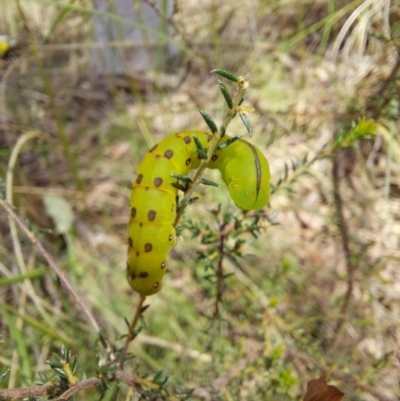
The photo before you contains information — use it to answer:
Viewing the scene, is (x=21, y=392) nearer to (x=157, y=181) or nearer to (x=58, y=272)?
(x=58, y=272)

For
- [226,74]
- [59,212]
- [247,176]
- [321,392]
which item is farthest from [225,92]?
[59,212]

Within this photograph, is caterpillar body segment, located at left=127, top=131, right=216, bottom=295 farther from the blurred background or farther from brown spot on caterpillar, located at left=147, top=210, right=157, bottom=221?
the blurred background

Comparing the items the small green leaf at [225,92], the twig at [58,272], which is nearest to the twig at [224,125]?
the small green leaf at [225,92]

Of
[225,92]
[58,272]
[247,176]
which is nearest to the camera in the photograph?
[225,92]

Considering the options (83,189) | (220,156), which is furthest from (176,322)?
(220,156)

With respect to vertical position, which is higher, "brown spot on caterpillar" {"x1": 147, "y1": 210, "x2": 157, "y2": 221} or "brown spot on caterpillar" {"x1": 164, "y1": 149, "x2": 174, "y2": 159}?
"brown spot on caterpillar" {"x1": 164, "y1": 149, "x2": 174, "y2": 159}

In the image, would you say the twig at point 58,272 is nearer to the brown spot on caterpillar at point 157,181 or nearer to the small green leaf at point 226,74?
the brown spot on caterpillar at point 157,181

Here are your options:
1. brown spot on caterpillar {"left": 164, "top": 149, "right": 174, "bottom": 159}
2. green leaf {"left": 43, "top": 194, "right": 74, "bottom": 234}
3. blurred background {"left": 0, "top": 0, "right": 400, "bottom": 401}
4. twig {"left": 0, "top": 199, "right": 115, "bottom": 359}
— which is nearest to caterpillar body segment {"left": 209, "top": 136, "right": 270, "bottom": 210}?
brown spot on caterpillar {"left": 164, "top": 149, "right": 174, "bottom": 159}
